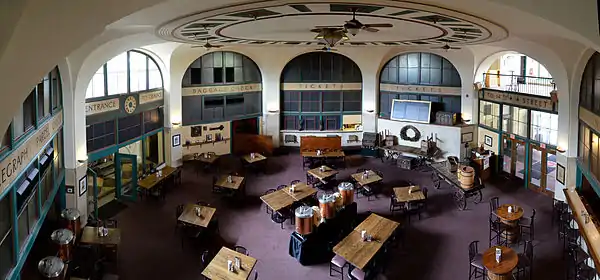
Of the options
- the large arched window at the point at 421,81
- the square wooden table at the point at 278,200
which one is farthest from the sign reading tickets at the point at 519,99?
the square wooden table at the point at 278,200

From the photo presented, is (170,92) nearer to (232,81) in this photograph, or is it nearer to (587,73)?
(232,81)

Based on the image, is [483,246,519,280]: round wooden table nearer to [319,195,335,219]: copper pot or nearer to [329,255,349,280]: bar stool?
[329,255,349,280]: bar stool

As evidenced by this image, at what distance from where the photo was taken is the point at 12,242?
8.18 meters

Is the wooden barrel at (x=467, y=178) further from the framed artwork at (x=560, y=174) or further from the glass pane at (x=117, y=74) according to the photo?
the glass pane at (x=117, y=74)

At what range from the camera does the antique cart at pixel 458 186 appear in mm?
16188

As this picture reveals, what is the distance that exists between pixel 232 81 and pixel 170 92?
345 centimetres

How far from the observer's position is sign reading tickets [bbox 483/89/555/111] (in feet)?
55.4

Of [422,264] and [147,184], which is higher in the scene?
[147,184]

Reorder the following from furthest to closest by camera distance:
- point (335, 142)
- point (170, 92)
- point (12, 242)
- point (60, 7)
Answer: point (335, 142)
point (170, 92)
point (12, 242)
point (60, 7)

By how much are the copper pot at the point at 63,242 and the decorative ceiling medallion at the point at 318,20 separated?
5113 millimetres

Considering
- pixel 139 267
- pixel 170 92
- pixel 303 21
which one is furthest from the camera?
pixel 170 92

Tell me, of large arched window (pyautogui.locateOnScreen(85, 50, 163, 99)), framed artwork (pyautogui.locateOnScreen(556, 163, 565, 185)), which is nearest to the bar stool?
framed artwork (pyautogui.locateOnScreen(556, 163, 565, 185))

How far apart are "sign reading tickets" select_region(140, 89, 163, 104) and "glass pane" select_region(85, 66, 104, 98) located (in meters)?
2.35

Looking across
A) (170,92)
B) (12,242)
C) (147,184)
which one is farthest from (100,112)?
(12,242)
